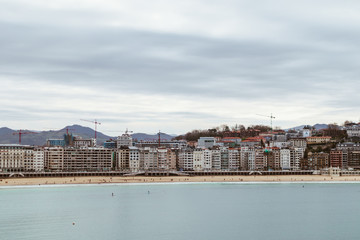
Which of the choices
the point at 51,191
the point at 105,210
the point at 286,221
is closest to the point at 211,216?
the point at 286,221

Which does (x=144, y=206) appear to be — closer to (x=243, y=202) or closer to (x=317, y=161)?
(x=243, y=202)

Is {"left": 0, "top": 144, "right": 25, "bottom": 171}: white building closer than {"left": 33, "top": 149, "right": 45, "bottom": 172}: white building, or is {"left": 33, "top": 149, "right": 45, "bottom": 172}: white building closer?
{"left": 0, "top": 144, "right": 25, "bottom": 171}: white building

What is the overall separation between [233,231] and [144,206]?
22.6m

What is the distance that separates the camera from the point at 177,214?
6788 cm

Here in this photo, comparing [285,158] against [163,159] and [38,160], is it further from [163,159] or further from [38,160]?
[38,160]

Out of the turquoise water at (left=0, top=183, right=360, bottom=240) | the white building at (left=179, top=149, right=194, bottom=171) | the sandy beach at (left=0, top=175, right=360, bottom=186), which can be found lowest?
the turquoise water at (left=0, top=183, right=360, bottom=240)

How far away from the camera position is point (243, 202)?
81875 mm

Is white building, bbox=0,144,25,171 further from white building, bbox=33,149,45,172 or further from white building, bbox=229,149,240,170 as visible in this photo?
white building, bbox=229,149,240,170

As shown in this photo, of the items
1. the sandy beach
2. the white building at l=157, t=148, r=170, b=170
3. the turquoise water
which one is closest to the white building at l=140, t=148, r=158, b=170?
the white building at l=157, t=148, r=170, b=170

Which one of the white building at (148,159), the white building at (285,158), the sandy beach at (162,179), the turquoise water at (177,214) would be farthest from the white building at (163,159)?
the turquoise water at (177,214)

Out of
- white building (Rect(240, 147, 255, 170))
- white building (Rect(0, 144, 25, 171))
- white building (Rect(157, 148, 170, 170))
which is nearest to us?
white building (Rect(0, 144, 25, 171))

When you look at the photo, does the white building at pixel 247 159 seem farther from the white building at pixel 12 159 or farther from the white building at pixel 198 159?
the white building at pixel 12 159

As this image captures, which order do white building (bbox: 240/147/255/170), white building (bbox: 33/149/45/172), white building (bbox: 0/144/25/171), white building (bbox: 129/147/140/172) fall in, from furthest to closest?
white building (bbox: 240/147/255/170) < white building (bbox: 129/147/140/172) < white building (bbox: 33/149/45/172) < white building (bbox: 0/144/25/171)

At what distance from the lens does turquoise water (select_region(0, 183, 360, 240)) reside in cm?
5375
